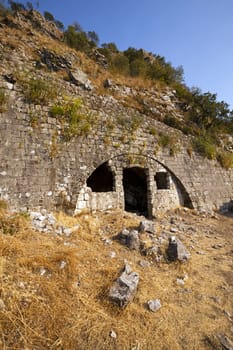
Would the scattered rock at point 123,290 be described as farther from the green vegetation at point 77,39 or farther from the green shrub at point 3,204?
the green vegetation at point 77,39

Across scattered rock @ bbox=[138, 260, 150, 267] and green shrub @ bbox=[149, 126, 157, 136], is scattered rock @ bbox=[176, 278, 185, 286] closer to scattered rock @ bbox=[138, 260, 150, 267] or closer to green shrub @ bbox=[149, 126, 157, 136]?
scattered rock @ bbox=[138, 260, 150, 267]

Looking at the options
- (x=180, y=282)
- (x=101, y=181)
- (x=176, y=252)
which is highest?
(x=101, y=181)

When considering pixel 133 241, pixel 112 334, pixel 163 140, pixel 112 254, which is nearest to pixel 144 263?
pixel 133 241

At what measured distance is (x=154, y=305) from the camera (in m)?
2.88

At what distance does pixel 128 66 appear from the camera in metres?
15.0

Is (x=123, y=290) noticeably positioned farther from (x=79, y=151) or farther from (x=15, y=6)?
(x=15, y=6)

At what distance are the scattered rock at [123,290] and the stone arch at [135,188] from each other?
3077mm

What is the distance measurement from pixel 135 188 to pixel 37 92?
224 inches

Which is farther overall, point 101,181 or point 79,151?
point 101,181

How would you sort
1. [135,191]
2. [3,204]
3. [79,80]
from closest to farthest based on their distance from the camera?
[3,204] < [135,191] < [79,80]

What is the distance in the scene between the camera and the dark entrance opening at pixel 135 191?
27.6 ft

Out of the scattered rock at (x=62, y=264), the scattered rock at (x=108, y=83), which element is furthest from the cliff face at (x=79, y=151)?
the scattered rock at (x=62, y=264)

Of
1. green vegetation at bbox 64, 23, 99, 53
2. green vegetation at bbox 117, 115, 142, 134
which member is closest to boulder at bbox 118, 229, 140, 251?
green vegetation at bbox 117, 115, 142, 134

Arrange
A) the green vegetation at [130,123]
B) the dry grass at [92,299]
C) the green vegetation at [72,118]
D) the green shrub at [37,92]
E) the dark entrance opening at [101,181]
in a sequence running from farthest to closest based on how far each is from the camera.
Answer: the dark entrance opening at [101,181] → the green vegetation at [130,123] → the green vegetation at [72,118] → the green shrub at [37,92] → the dry grass at [92,299]
